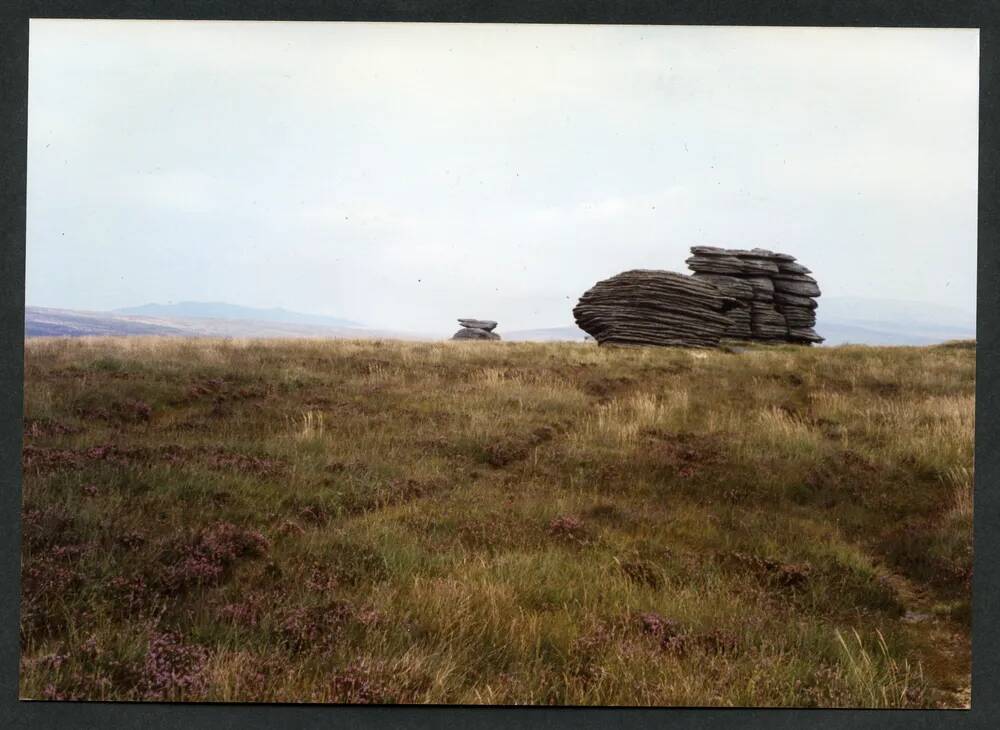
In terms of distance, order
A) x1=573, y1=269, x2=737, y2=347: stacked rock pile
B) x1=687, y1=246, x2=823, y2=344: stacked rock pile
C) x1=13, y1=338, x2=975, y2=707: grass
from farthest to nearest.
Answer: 1. x1=687, y1=246, x2=823, y2=344: stacked rock pile
2. x1=573, y1=269, x2=737, y2=347: stacked rock pile
3. x1=13, y1=338, x2=975, y2=707: grass

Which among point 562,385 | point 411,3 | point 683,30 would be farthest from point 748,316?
point 411,3

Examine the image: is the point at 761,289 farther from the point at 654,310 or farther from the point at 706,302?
the point at 654,310

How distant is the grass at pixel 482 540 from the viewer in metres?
4.57

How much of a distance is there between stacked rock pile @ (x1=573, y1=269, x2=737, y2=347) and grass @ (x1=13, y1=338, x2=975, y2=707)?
740cm

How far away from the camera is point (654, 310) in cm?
1533

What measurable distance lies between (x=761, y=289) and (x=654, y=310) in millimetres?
4332

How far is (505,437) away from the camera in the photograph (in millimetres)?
6812

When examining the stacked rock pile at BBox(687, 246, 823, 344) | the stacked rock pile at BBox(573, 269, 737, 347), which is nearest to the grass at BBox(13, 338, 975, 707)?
the stacked rock pile at BBox(573, 269, 737, 347)

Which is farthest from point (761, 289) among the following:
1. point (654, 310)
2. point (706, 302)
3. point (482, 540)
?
point (482, 540)

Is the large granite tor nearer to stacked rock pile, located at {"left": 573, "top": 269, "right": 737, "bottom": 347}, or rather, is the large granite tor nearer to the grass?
stacked rock pile, located at {"left": 573, "top": 269, "right": 737, "bottom": 347}

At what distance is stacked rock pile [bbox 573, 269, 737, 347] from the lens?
599 inches

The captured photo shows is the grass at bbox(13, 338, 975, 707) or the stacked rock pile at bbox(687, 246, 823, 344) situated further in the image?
the stacked rock pile at bbox(687, 246, 823, 344)

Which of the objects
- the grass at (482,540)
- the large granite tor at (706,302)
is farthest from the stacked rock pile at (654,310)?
the grass at (482,540)

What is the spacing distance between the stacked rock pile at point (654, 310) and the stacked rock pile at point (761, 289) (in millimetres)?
1177
